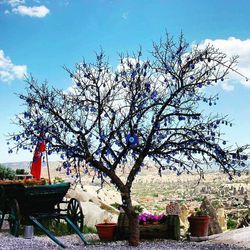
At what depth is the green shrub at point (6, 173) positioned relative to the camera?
18.5 metres

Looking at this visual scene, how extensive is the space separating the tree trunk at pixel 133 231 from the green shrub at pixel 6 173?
28.8ft

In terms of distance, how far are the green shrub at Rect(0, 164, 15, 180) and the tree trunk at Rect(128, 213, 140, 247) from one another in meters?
8.79

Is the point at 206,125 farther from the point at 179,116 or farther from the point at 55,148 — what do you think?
→ the point at 55,148

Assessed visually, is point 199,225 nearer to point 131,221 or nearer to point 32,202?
point 131,221

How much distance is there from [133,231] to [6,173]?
9.29 meters

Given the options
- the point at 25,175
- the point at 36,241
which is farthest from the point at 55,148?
the point at 25,175

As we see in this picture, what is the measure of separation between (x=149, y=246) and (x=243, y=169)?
94.2 inches

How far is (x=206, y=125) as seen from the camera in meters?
10.7

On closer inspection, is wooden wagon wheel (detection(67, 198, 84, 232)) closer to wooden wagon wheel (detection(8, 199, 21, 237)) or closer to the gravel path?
the gravel path

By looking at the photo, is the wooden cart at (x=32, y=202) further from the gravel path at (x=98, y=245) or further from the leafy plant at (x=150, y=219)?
the leafy plant at (x=150, y=219)

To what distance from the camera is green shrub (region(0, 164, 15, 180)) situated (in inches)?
727

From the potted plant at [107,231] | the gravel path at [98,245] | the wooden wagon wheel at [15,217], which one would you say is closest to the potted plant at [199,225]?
the gravel path at [98,245]

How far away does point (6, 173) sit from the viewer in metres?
18.6

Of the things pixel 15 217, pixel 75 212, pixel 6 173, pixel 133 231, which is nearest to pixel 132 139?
pixel 133 231
